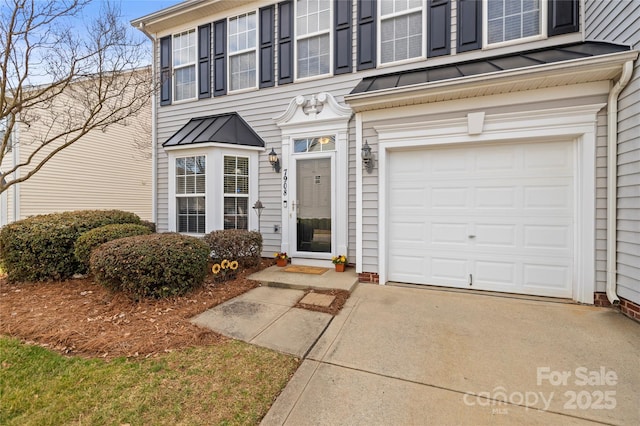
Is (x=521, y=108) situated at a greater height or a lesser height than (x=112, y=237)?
greater

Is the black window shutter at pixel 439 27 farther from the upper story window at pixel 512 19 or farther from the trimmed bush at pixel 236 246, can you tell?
the trimmed bush at pixel 236 246

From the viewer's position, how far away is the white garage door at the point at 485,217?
397cm

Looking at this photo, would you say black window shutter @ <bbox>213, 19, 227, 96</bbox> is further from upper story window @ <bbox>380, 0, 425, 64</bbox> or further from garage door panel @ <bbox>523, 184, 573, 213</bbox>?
garage door panel @ <bbox>523, 184, 573, 213</bbox>

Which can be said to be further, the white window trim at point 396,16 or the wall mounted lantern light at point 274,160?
the wall mounted lantern light at point 274,160

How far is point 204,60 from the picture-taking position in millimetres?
6996

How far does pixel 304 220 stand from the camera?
5.95 m

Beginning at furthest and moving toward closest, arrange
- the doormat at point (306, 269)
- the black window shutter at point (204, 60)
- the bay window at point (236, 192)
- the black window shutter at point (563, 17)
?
the black window shutter at point (204, 60) → the bay window at point (236, 192) → the doormat at point (306, 269) → the black window shutter at point (563, 17)

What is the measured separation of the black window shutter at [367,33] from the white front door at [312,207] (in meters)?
2.03

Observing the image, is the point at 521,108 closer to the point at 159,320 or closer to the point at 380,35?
the point at 380,35

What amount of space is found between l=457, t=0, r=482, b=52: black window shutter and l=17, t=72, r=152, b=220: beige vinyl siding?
8942mm

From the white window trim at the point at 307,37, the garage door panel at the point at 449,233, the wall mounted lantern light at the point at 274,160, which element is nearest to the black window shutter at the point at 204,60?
the white window trim at the point at 307,37

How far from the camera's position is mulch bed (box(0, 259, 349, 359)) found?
2.88 meters

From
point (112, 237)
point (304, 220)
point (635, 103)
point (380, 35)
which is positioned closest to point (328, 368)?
point (304, 220)

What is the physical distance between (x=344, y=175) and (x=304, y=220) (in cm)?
131
